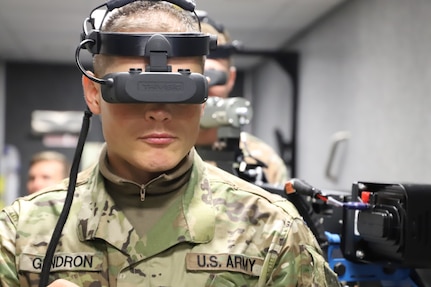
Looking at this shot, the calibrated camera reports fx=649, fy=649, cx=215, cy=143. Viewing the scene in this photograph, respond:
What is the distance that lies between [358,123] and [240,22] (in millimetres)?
1367

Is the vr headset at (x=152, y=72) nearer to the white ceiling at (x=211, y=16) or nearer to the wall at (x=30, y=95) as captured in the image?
the white ceiling at (x=211, y=16)

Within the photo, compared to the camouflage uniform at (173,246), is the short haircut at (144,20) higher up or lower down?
higher up

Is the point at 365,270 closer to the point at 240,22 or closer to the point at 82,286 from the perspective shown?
the point at 82,286

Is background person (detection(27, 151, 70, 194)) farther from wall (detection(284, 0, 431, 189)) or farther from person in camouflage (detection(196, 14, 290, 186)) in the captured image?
wall (detection(284, 0, 431, 189))

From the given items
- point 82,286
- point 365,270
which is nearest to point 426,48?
point 365,270

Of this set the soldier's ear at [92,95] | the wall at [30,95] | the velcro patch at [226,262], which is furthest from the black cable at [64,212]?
the wall at [30,95]

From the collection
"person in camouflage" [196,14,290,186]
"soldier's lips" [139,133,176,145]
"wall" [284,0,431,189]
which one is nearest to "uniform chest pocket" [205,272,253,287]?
"soldier's lips" [139,133,176,145]

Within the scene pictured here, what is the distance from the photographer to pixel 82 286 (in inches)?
43.7

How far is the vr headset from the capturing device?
103 centimetres

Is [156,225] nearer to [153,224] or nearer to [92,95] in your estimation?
[153,224]

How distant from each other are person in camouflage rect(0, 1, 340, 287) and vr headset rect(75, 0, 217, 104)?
0.02m

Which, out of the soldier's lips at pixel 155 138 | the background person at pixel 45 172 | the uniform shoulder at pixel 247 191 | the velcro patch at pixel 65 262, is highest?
the soldier's lips at pixel 155 138

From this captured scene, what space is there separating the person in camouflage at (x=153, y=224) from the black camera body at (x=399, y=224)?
18 cm

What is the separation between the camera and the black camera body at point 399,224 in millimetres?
1243
